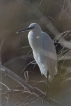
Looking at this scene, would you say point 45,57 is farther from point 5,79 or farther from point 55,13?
point 5,79

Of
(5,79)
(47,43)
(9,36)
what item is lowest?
(5,79)

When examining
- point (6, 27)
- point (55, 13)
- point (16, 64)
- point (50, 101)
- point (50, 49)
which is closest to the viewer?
point (50, 101)

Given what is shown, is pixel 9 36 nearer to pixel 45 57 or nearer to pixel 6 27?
pixel 6 27

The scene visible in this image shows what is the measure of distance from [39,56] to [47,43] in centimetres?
10

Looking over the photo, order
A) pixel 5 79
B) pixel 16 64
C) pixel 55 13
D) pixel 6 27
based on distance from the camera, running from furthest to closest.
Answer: pixel 5 79
pixel 16 64
pixel 6 27
pixel 55 13

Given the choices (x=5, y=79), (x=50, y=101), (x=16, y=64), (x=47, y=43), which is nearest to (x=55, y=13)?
(x=47, y=43)

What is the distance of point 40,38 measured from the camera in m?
1.71

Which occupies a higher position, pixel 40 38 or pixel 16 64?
pixel 40 38

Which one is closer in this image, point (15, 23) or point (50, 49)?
point (50, 49)

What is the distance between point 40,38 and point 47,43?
6 centimetres

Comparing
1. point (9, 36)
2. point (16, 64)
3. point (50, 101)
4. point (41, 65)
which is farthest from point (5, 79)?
point (50, 101)

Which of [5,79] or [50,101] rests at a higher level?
[50,101]

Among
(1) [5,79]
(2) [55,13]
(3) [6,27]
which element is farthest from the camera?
(1) [5,79]

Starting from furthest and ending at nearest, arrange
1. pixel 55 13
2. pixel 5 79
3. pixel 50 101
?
1. pixel 5 79
2. pixel 55 13
3. pixel 50 101
